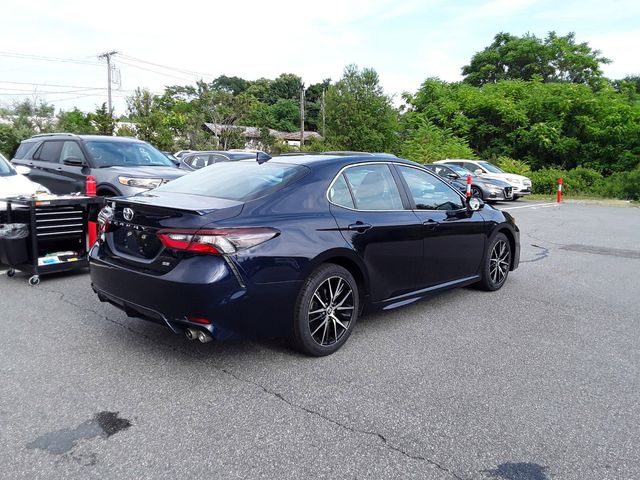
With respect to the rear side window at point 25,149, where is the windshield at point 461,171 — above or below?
below

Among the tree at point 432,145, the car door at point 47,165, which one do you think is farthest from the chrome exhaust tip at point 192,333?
the tree at point 432,145

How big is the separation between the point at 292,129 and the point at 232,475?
2891 inches

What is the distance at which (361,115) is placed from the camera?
38188 millimetres

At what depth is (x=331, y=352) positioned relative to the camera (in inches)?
164

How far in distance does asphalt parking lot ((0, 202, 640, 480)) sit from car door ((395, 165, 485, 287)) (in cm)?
45

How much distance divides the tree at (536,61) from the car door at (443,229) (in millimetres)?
32873

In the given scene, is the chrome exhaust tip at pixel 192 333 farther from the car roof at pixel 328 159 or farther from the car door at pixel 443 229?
the car door at pixel 443 229

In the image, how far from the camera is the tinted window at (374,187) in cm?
457

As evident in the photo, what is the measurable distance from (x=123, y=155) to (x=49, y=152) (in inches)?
63.6

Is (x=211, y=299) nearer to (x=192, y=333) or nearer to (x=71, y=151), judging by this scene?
(x=192, y=333)

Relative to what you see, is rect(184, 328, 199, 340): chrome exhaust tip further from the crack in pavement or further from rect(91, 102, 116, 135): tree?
rect(91, 102, 116, 135): tree

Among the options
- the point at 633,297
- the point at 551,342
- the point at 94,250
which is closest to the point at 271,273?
the point at 94,250

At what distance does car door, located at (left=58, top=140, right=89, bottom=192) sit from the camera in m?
8.80

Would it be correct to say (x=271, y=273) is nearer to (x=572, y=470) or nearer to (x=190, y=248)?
(x=190, y=248)
